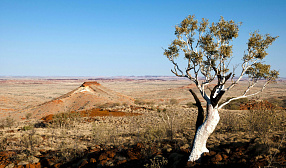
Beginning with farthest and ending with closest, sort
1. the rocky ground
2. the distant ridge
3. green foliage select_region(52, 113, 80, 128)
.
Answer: the distant ridge
green foliage select_region(52, 113, 80, 128)
the rocky ground

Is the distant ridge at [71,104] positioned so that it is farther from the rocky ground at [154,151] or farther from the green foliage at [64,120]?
the rocky ground at [154,151]

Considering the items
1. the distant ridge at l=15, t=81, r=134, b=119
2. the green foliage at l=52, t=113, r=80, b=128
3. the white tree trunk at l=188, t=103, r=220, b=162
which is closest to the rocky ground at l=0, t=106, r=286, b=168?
the white tree trunk at l=188, t=103, r=220, b=162

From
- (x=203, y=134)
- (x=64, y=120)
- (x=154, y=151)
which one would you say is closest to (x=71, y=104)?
(x=64, y=120)

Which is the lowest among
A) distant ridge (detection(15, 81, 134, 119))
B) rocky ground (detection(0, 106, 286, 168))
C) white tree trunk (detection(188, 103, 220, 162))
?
distant ridge (detection(15, 81, 134, 119))

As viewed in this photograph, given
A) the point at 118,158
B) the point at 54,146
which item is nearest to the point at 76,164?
the point at 118,158

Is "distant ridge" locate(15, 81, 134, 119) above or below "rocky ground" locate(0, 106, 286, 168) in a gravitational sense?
below

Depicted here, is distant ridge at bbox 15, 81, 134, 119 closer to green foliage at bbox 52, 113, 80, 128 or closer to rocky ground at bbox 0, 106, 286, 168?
green foliage at bbox 52, 113, 80, 128

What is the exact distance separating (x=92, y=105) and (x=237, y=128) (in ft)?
70.2

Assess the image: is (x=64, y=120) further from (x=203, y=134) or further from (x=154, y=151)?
(x=203, y=134)

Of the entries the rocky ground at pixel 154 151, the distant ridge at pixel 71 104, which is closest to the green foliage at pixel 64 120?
the rocky ground at pixel 154 151

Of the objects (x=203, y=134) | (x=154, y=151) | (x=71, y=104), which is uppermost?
(x=203, y=134)

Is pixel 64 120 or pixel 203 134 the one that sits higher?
pixel 203 134

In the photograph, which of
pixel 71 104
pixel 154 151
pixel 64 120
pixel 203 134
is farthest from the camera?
pixel 71 104

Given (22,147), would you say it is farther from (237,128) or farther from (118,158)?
(237,128)
